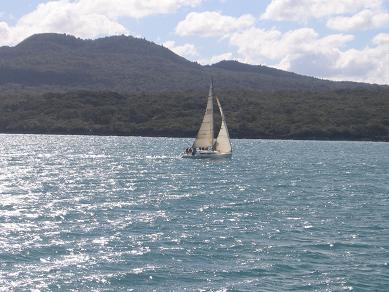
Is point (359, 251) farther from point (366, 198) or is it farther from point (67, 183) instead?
point (67, 183)

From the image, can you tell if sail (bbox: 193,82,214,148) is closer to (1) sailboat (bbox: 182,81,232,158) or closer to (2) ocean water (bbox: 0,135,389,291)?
(1) sailboat (bbox: 182,81,232,158)

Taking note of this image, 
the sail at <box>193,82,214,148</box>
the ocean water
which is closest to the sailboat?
the sail at <box>193,82,214,148</box>

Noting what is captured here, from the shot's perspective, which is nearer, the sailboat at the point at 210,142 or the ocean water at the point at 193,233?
the ocean water at the point at 193,233

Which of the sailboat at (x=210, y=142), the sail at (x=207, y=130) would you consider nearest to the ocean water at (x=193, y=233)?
the sailboat at (x=210, y=142)

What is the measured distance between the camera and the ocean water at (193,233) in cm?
2677

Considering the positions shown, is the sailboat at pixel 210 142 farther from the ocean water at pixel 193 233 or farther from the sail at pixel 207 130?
the ocean water at pixel 193 233

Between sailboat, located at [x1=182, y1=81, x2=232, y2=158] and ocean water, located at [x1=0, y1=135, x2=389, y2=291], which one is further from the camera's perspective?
sailboat, located at [x1=182, y1=81, x2=232, y2=158]

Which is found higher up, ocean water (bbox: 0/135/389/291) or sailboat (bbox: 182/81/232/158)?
sailboat (bbox: 182/81/232/158)

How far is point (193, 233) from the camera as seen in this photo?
3534cm

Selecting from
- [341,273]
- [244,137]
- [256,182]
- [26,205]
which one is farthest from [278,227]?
[244,137]

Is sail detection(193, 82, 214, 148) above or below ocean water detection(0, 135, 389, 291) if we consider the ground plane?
above

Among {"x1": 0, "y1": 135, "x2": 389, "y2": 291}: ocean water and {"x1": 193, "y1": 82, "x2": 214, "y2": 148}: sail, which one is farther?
{"x1": 193, "y1": 82, "x2": 214, "y2": 148}: sail

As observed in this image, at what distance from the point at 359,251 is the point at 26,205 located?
22439 mm

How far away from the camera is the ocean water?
87.8 feet
